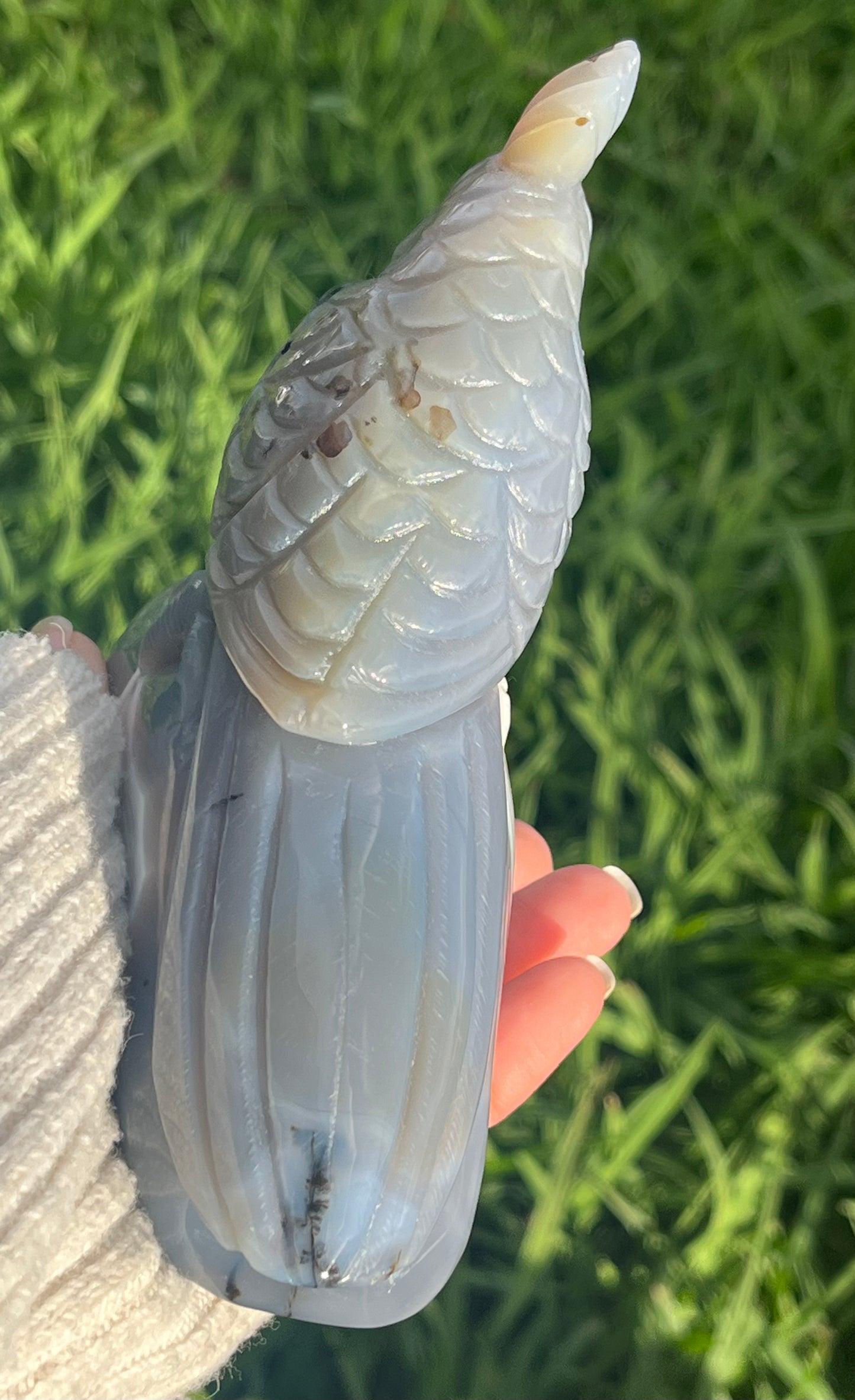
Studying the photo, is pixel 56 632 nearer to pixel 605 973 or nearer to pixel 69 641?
pixel 69 641

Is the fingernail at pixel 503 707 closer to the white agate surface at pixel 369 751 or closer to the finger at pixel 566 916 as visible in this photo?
the white agate surface at pixel 369 751

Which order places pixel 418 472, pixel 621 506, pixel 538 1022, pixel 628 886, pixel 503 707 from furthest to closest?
pixel 621 506
pixel 628 886
pixel 538 1022
pixel 503 707
pixel 418 472

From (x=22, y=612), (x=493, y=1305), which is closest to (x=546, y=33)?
(x=22, y=612)

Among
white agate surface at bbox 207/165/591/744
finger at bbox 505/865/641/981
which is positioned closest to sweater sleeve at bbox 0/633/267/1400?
white agate surface at bbox 207/165/591/744

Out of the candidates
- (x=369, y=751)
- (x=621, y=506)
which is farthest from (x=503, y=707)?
(x=621, y=506)

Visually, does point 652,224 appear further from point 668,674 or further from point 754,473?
point 668,674

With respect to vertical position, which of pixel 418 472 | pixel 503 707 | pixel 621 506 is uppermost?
pixel 418 472
